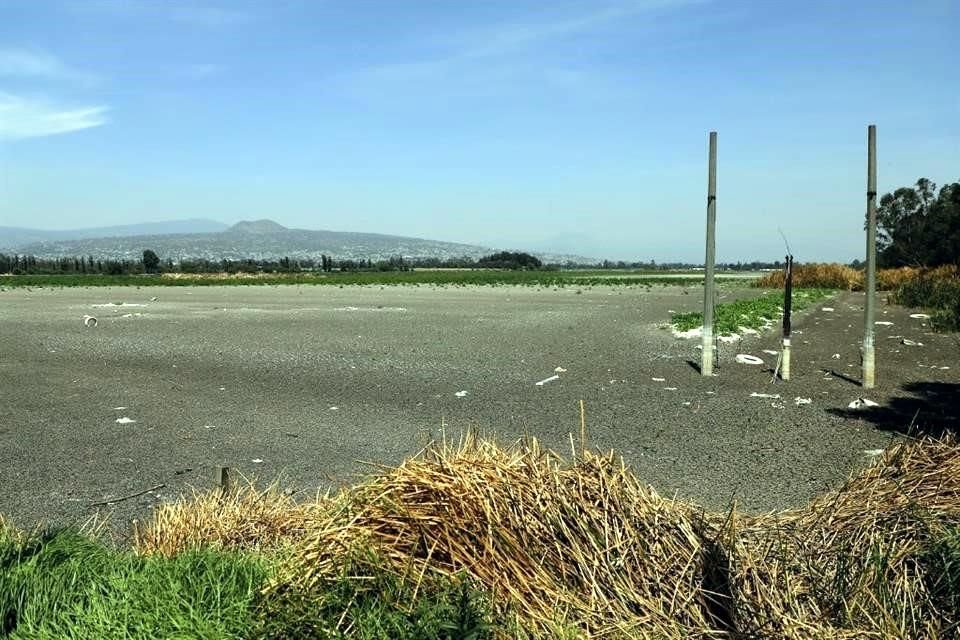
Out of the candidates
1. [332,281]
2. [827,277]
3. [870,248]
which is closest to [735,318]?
[870,248]

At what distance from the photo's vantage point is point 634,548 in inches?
97.4

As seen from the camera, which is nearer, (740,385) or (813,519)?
(813,519)

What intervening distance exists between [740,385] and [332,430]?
6.25m

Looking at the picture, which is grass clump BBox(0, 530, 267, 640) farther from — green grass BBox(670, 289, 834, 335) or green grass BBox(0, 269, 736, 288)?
green grass BBox(0, 269, 736, 288)

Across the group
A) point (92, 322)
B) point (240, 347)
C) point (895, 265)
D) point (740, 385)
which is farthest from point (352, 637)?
point (895, 265)

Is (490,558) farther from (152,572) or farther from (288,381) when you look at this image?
(288,381)

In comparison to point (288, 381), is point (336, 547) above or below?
above

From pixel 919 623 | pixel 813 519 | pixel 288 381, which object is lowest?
pixel 288 381

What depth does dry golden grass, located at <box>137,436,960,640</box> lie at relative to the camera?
230 cm

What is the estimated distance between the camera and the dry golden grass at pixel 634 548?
230 cm

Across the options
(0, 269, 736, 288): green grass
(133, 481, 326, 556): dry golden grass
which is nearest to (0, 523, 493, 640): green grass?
(133, 481, 326, 556): dry golden grass

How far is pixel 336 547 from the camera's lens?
259cm

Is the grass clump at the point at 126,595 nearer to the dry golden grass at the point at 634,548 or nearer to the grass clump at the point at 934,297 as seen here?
the dry golden grass at the point at 634,548

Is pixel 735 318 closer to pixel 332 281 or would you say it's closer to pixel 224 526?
pixel 224 526
